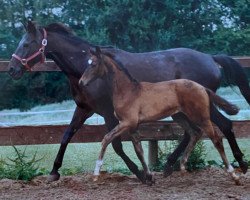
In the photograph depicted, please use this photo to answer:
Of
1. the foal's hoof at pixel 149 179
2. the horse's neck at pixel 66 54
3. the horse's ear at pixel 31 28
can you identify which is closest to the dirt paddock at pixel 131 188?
the foal's hoof at pixel 149 179

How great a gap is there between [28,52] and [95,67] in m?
0.91

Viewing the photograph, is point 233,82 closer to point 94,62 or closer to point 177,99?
point 177,99

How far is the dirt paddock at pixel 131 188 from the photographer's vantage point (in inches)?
186

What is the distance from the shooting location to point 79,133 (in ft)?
21.0

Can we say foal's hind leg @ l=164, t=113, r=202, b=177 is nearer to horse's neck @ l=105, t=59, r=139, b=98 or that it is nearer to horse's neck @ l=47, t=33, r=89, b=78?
horse's neck @ l=105, t=59, r=139, b=98

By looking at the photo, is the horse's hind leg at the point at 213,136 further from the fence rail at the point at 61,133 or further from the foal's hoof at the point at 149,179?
the fence rail at the point at 61,133

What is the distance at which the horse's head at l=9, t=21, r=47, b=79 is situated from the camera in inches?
214

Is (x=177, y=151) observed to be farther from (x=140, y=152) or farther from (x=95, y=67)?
(x=95, y=67)

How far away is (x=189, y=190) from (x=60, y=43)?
2.08 meters

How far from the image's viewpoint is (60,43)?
5648mm

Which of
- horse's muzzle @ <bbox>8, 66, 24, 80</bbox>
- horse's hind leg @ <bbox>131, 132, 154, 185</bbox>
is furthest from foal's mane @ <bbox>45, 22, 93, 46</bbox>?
horse's hind leg @ <bbox>131, 132, 154, 185</bbox>

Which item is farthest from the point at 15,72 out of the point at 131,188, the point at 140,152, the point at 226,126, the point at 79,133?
the point at 226,126

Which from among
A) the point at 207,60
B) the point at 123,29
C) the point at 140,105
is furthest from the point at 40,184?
the point at 123,29

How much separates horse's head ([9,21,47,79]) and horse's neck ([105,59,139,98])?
856mm
